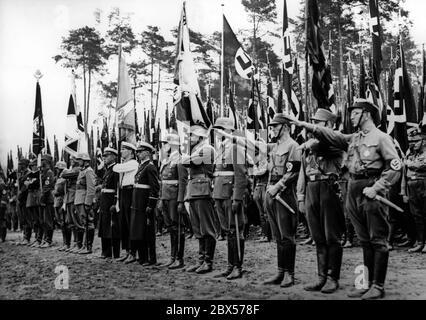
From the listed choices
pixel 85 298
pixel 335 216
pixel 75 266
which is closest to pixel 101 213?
pixel 75 266

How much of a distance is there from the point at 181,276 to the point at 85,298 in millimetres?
1666

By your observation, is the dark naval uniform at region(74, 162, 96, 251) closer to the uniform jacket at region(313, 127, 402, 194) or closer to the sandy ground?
the sandy ground

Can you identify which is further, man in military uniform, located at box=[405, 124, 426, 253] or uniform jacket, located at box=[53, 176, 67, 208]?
uniform jacket, located at box=[53, 176, 67, 208]

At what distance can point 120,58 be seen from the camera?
343 inches

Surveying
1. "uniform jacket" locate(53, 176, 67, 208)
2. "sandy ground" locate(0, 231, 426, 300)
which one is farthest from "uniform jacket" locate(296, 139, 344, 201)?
"uniform jacket" locate(53, 176, 67, 208)

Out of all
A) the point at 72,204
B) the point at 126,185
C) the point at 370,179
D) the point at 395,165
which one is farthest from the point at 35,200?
the point at 395,165

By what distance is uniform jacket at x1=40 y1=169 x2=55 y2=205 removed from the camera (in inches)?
420

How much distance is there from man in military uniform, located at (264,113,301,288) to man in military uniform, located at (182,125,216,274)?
1.29 m

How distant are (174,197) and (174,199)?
0.11 ft

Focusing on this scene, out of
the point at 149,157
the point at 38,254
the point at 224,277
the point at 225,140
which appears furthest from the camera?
the point at 38,254

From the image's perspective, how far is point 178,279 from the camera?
605cm

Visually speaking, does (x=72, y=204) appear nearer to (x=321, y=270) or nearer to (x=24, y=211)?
(x=24, y=211)

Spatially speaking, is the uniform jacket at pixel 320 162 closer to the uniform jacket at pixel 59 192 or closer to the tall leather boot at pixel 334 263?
the tall leather boot at pixel 334 263
